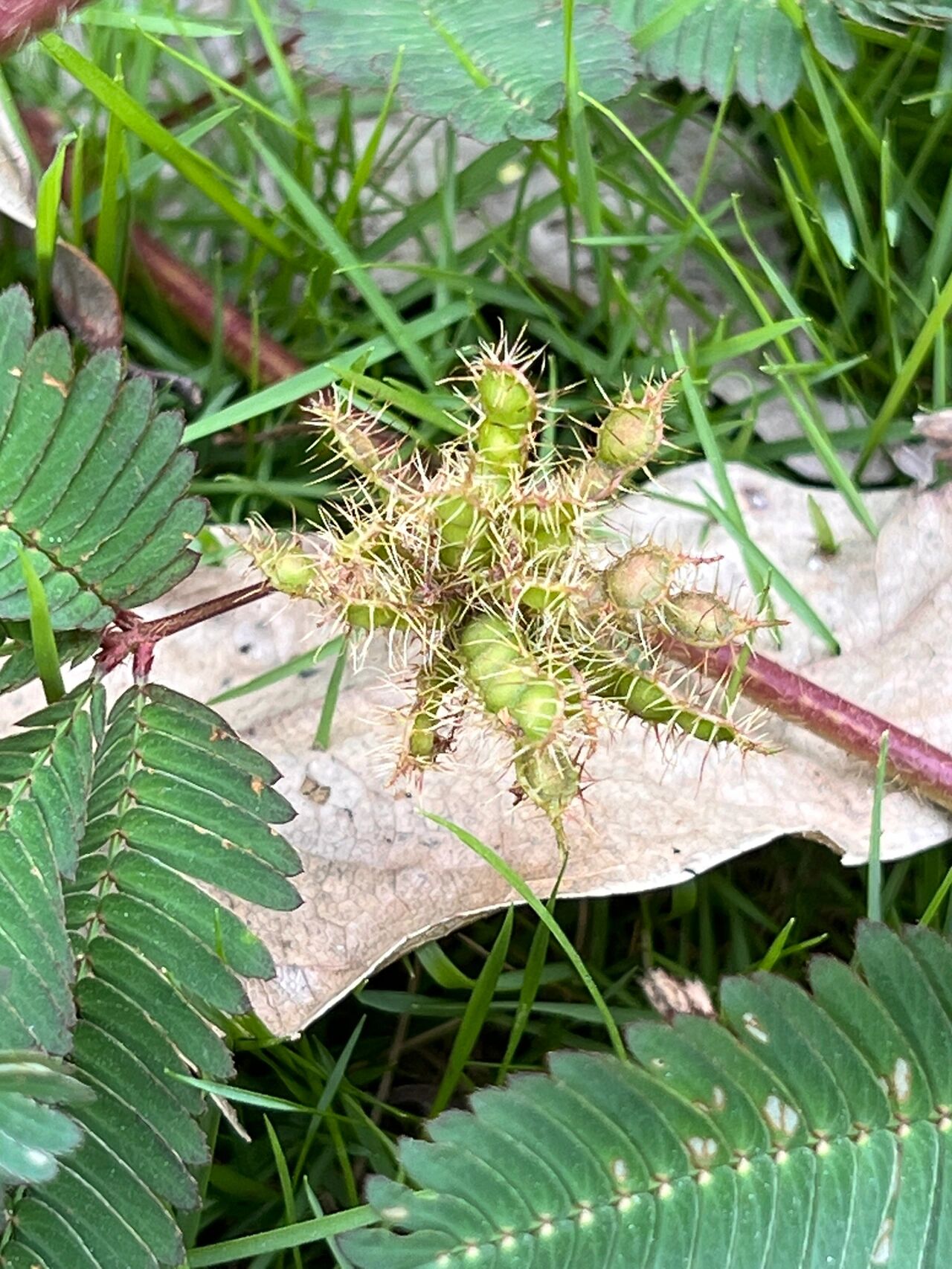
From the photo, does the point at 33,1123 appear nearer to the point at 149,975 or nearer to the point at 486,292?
the point at 149,975

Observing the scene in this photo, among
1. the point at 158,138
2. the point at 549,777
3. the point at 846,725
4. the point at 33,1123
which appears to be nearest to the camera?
the point at 33,1123

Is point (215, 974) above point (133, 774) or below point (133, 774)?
below

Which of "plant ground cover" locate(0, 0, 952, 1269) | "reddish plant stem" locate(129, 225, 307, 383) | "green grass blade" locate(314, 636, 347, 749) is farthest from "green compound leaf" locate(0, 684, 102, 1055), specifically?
"reddish plant stem" locate(129, 225, 307, 383)

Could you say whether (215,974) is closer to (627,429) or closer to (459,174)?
(627,429)

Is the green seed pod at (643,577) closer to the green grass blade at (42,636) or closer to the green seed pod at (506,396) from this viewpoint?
the green seed pod at (506,396)

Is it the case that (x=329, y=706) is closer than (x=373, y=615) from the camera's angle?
No

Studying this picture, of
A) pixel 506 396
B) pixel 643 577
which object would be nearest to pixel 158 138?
pixel 506 396

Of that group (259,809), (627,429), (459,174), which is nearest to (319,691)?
(259,809)

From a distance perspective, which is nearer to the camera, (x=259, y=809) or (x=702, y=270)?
(x=259, y=809)
